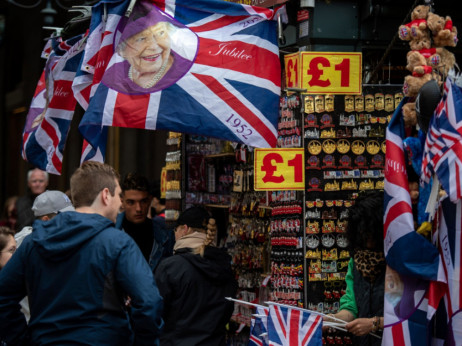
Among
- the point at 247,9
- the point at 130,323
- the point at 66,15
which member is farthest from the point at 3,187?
the point at 130,323

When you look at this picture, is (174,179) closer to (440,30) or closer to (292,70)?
(292,70)

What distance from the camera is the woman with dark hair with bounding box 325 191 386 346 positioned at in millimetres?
4781

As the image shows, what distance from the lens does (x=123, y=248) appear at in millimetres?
4191

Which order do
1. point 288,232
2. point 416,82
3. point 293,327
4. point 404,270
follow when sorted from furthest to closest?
point 288,232
point 293,327
point 416,82
point 404,270

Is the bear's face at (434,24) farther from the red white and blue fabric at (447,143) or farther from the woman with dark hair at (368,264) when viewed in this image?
the woman with dark hair at (368,264)

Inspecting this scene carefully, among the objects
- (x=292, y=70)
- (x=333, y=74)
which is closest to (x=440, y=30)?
(x=333, y=74)

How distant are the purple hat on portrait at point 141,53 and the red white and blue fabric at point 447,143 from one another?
2.36 metres

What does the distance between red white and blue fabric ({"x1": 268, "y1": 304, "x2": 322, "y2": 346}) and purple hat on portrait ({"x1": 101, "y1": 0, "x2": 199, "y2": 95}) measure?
6.30 feet

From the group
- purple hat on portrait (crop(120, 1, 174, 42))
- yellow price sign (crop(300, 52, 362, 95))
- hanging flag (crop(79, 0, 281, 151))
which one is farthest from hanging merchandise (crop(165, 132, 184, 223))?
purple hat on portrait (crop(120, 1, 174, 42))

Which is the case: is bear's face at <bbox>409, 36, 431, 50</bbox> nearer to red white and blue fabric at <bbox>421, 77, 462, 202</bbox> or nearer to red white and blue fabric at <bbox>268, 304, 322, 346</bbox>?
red white and blue fabric at <bbox>421, 77, 462, 202</bbox>

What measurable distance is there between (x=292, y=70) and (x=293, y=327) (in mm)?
2469

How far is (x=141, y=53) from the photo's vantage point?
19.9 ft

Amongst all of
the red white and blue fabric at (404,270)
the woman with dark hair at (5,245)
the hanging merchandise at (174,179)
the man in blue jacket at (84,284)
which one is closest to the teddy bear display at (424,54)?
the red white and blue fabric at (404,270)

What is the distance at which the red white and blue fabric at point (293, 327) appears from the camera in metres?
4.98
